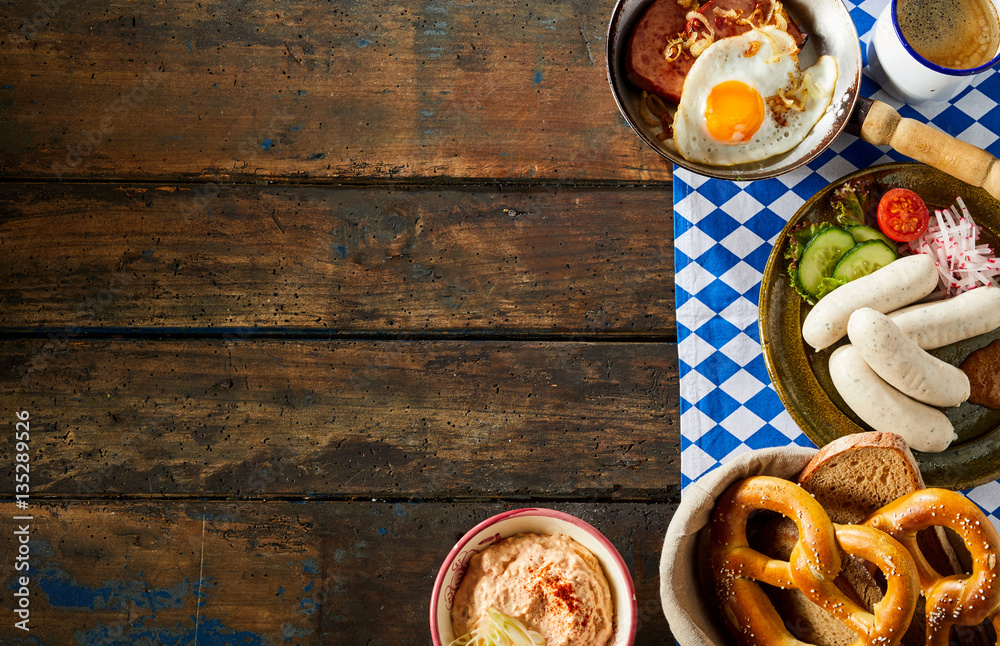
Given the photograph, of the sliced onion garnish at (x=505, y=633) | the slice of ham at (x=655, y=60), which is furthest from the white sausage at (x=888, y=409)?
the sliced onion garnish at (x=505, y=633)

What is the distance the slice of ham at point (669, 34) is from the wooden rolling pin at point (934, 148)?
11.0 inches

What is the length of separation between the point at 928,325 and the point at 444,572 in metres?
1.23

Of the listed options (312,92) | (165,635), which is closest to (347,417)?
(165,635)

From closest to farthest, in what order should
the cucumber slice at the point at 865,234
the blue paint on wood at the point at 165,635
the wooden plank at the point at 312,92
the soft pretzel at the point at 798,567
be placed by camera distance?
the soft pretzel at the point at 798,567 < the cucumber slice at the point at 865,234 < the blue paint on wood at the point at 165,635 < the wooden plank at the point at 312,92

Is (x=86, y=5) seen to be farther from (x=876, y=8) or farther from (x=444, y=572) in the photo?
(x=876, y=8)

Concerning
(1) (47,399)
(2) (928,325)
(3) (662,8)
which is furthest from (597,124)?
(1) (47,399)

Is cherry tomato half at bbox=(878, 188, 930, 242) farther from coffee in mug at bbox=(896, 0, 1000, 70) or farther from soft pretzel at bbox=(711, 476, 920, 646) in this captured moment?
soft pretzel at bbox=(711, 476, 920, 646)

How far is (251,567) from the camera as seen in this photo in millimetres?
1672

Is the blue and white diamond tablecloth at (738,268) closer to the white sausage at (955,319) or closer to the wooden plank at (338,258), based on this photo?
the wooden plank at (338,258)

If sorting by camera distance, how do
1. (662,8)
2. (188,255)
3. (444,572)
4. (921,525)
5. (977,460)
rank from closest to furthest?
(921,525), (444,572), (977,460), (662,8), (188,255)

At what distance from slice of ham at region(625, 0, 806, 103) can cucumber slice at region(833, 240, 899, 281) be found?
54cm

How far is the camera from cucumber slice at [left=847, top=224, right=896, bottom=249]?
61.1 inches

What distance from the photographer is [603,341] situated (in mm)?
1717

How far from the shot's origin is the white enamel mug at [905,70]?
1.50 m
